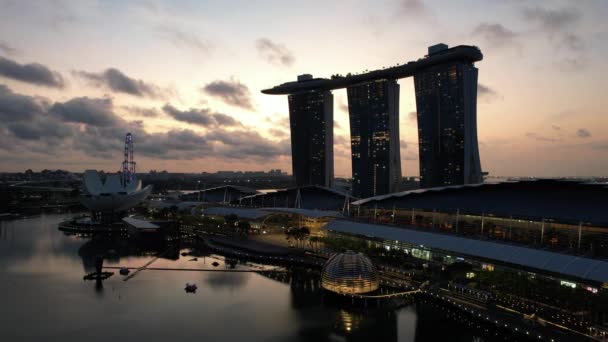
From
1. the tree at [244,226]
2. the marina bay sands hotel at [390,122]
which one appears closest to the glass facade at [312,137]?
the marina bay sands hotel at [390,122]

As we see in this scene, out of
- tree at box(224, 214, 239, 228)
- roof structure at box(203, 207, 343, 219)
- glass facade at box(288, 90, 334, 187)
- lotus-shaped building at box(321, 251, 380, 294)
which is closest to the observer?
lotus-shaped building at box(321, 251, 380, 294)

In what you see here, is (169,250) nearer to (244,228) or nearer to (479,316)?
(244,228)

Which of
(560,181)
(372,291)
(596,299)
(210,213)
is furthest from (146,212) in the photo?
(596,299)

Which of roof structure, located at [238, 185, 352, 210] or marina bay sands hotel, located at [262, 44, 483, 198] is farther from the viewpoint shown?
marina bay sands hotel, located at [262, 44, 483, 198]

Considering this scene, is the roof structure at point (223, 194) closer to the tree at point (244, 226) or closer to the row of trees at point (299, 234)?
the tree at point (244, 226)

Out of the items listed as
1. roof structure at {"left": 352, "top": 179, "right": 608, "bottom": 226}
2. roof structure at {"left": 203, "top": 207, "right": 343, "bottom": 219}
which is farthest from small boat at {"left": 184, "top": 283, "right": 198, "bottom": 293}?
roof structure at {"left": 352, "top": 179, "right": 608, "bottom": 226}

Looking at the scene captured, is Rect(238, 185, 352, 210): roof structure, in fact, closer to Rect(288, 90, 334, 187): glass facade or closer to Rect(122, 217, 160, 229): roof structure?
Rect(122, 217, 160, 229): roof structure
